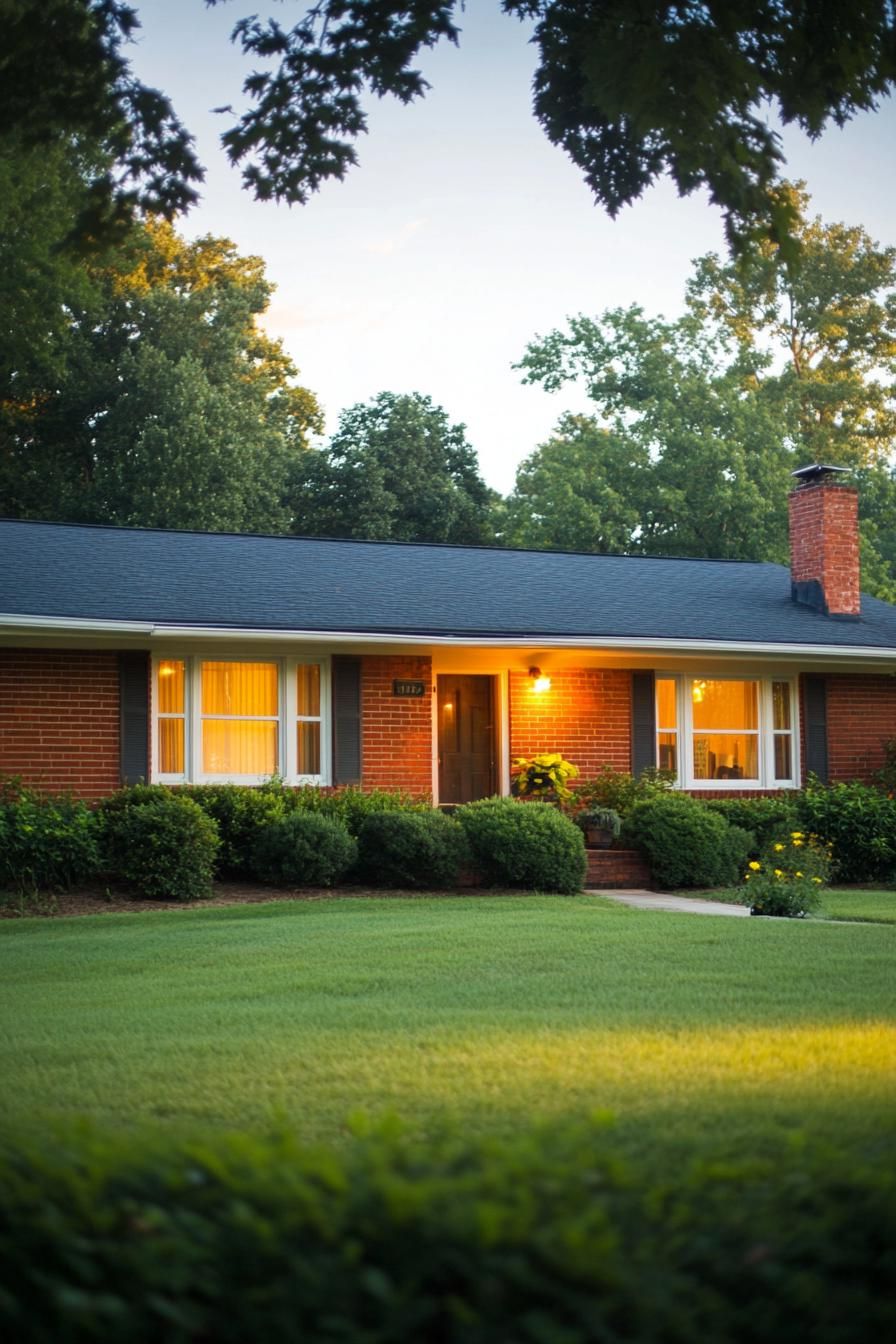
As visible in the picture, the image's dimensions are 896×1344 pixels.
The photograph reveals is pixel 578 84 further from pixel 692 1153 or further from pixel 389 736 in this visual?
pixel 389 736

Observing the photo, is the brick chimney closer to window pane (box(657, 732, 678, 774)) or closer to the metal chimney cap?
the metal chimney cap

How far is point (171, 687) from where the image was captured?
17484 millimetres

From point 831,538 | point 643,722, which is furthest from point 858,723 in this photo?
point 643,722

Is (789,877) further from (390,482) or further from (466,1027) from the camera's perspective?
(390,482)

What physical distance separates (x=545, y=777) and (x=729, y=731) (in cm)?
314

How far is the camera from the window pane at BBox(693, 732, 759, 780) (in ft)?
64.3

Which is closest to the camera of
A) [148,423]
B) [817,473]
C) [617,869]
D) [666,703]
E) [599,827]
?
[617,869]

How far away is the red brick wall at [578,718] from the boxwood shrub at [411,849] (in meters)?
3.31

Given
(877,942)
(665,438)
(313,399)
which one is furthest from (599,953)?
(313,399)

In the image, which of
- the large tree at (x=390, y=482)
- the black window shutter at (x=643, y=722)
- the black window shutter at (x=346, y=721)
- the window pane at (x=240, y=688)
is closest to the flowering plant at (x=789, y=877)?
the black window shutter at (x=643, y=722)

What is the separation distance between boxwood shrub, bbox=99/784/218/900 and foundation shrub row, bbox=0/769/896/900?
14 mm

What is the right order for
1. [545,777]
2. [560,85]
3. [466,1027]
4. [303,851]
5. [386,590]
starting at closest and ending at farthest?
[466,1027] → [560,85] → [303,851] → [545,777] → [386,590]

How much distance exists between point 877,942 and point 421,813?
6.50 m

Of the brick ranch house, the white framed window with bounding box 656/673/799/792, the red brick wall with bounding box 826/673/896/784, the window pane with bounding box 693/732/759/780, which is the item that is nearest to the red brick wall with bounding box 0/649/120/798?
the brick ranch house
